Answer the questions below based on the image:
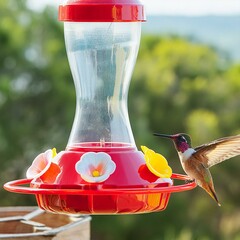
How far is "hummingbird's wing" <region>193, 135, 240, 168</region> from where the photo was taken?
4391 mm

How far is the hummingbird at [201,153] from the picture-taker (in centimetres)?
439

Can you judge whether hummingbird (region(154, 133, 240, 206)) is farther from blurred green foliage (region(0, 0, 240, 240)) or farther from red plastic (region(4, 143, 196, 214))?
blurred green foliage (region(0, 0, 240, 240))

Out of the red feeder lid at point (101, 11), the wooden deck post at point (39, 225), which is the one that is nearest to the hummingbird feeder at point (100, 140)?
the red feeder lid at point (101, 11)

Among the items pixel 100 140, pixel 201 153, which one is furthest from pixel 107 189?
pixel 201 153

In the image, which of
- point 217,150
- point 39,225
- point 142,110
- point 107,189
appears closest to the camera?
point 107,189

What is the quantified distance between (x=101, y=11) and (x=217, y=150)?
1.09m

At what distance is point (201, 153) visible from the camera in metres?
4.50

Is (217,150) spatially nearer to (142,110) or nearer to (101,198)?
(101,198)

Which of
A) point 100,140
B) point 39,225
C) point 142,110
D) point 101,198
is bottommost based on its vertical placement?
point 142,110

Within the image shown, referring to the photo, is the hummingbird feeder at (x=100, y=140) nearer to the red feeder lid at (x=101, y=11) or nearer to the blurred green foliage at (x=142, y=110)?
the red feeder lid at (x=101, y=11)

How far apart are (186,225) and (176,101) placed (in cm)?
250

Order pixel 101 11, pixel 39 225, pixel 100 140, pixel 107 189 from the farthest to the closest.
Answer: pixel 39 225
pixel 100 140
pixel 101 11
pixel 107 189

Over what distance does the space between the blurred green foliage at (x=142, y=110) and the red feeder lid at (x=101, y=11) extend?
984 centimetres

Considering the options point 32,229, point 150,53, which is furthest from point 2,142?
point 32,229
